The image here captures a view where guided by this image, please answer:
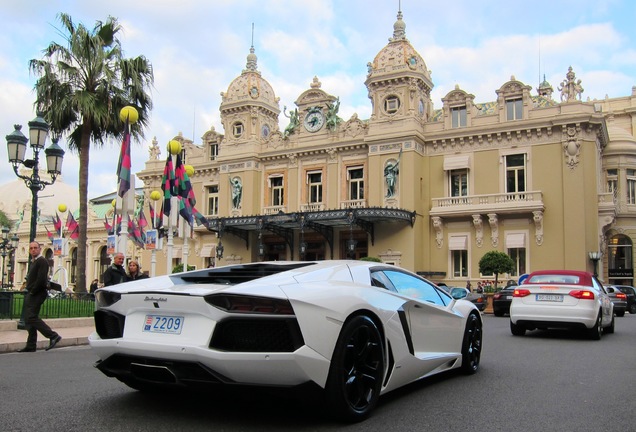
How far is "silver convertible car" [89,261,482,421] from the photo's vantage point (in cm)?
413

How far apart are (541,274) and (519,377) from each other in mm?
5988

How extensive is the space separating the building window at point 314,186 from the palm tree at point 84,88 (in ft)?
50.4

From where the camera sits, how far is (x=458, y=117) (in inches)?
1296

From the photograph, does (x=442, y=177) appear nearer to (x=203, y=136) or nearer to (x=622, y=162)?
(x=622, y=162)

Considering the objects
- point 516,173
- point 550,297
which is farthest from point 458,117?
point 550,297

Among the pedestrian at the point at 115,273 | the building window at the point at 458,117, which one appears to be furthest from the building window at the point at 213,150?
the pedestrian at the point at 115,273

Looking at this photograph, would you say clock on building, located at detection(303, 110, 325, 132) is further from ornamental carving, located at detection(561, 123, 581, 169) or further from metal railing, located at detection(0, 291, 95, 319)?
metal railing, located at detection(0, 291, 95, 319)

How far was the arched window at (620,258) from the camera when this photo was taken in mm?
33875

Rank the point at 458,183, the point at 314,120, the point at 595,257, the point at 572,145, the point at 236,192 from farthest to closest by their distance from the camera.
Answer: the point at 236,192, the point at 314,120, the point at 458,183, the point at 572,145, the point at 595,257

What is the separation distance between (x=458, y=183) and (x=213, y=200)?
1680cm

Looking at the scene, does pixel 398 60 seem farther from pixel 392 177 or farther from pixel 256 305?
pixel 256 305

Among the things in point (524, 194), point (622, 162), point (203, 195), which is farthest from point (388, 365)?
point (203, 195)

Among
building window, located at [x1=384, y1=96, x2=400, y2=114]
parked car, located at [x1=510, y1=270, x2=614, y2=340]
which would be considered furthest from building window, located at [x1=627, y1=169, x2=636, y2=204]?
Result: parked car, located at [x1=510, y1=270, x2=614, y2=340]

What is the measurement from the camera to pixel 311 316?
4.24 metres
